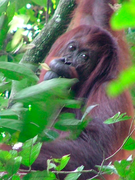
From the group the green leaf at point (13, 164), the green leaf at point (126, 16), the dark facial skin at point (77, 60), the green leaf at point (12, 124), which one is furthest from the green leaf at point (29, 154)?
the dark facial skin at point (77, 60)

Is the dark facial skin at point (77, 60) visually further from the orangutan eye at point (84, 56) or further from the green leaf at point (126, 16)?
the green leaf at point (126, 16)

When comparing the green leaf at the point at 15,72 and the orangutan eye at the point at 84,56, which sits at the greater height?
the green leaf at the point at 15,72

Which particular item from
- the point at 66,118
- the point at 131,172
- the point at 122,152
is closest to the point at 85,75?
the point at 122,152

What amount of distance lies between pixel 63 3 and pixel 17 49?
5.31 ft

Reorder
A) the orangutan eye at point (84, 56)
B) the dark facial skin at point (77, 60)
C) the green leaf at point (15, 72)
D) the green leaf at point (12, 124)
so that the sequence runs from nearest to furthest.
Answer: the green leaf at point (12, 124) < the green leaf at point (15, 72) < the dark facial skin at point (77, 60) < the orangutan eye at point (84, 56)

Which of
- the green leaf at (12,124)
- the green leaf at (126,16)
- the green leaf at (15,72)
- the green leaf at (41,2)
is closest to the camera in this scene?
the green leaf at (126,16)

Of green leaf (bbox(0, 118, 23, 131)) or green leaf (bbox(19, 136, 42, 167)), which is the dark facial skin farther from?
green leaf (bbox(19, 136, 42, 167))

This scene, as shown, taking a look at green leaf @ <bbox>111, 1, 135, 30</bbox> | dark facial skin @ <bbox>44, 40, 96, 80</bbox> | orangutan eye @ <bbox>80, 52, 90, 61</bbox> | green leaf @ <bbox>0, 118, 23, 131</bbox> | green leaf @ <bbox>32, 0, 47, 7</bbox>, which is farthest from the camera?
green leaf @ <bbox>32, 0, 47, 7</bbox>

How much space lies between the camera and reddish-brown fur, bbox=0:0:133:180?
2.47m

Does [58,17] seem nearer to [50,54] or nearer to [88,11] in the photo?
[50,54]

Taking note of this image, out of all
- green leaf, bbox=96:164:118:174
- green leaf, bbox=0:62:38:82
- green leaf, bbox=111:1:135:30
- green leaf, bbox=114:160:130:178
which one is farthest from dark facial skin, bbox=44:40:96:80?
green leaf, bbox=111:1:135:30

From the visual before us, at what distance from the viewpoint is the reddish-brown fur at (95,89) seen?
2.47 m

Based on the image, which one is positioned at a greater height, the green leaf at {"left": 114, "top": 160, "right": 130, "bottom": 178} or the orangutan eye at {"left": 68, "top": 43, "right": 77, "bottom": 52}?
the orangutan eye at {"left": 68, "top": 43, "right": 77, "bottom": 52}

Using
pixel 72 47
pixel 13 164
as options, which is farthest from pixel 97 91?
pixel 13 164
